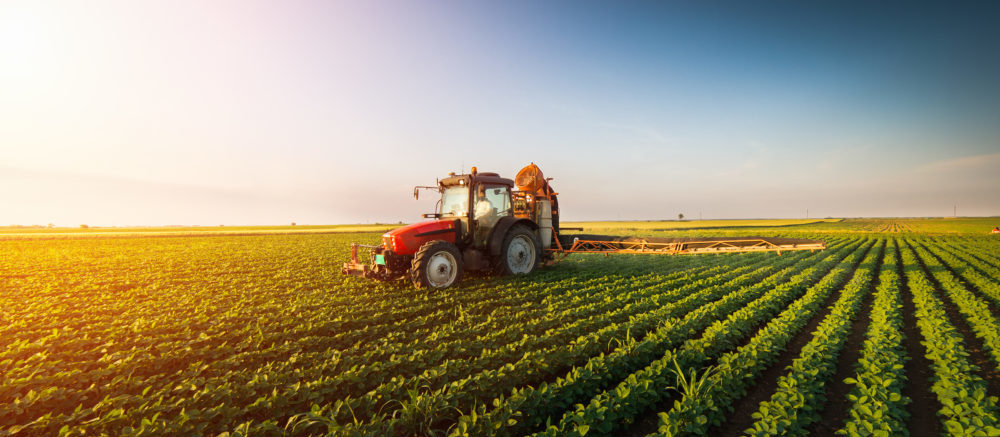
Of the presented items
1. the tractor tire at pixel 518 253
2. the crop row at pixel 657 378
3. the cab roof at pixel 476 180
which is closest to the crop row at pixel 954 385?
the crop row at pixel 657 378

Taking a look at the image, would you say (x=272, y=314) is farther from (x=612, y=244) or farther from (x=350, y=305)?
(x=612, y=244)

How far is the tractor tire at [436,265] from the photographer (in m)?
7.72

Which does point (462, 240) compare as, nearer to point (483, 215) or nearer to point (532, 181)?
point (483, 215)

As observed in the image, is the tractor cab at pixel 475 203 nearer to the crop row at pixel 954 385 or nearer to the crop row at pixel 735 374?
the crop row at pixel 735 374

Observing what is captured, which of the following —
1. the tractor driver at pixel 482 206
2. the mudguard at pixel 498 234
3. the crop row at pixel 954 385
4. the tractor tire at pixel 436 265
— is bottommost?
the crop row at pixel 954 385

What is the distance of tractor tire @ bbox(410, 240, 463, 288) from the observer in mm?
7723

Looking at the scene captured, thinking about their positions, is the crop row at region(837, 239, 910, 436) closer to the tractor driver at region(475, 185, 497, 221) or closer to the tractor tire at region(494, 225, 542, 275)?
the tractor tire at region(494, 225, 542, 275)

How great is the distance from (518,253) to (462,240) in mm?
1686

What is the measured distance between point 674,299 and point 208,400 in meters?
7.65

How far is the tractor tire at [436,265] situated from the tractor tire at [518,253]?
1162 millimetres

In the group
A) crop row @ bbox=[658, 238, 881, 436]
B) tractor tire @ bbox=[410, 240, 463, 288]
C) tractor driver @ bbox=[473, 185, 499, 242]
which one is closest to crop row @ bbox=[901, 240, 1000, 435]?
crop row @ bbox=[658, 238, 881, 436]

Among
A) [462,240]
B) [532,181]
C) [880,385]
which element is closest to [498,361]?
[880,385]

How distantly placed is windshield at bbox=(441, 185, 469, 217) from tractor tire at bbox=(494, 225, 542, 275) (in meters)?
1.27

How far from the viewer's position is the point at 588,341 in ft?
16.0
